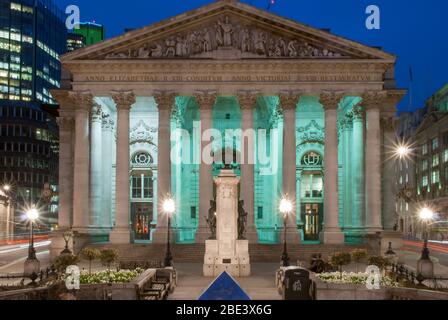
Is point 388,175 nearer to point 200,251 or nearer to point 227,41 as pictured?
point 227,41

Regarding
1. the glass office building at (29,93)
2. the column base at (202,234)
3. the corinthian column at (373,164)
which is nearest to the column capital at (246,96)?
the corinthian column at (373,164)

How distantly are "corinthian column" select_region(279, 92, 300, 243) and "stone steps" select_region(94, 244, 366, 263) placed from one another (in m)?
2.70

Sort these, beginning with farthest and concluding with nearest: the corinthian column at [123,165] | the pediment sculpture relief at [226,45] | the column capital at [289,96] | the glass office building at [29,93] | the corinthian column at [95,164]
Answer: the glass office building at [29,93]
the corinthian column at [95,164]
the column capital at [289,96]
the corinthian column at [123,165]
the pediment sculpture relief at [226,45]

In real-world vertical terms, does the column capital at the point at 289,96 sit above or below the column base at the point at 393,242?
above

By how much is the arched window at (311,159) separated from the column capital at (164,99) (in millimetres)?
15837

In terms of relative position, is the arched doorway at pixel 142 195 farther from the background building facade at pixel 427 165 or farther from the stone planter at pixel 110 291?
the background building facade at pixel 427 165

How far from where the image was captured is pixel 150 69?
177 feet

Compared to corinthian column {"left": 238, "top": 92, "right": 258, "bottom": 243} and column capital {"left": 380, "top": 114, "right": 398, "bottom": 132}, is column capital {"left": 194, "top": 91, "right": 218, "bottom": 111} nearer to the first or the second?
corinthian column {"left": 238, "top": 92, "right": 258, "bottom": 243}

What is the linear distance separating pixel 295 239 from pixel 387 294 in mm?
27610

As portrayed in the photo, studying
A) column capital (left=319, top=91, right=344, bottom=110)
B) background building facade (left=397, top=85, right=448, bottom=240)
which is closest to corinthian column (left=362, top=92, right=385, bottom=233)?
column capital (left=319, top=91, right=344, bottom=110)

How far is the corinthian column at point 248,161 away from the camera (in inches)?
2105

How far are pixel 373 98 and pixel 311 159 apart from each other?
38.4 ft

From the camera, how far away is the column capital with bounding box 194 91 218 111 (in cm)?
5359
